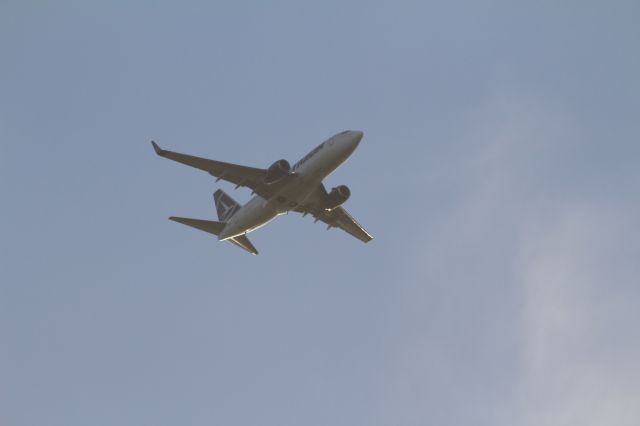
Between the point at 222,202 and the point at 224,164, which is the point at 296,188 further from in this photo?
the point at 222,202

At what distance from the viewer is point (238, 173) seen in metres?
45.9

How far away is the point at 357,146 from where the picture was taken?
42656 millimetres

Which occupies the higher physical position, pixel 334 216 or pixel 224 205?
pixel 334 216

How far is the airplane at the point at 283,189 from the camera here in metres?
43.1

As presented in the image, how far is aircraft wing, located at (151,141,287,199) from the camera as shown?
44.9 metres

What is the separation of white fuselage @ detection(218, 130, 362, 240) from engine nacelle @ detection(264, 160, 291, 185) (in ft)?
2.16

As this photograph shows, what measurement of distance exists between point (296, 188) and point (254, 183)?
10.3 ft

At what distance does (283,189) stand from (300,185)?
121 centimetres

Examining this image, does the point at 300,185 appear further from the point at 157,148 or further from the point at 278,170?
the point at 157,148

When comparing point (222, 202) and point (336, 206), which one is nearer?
point (336, 206)

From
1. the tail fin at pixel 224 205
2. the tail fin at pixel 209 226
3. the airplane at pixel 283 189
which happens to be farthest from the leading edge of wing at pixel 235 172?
the tail fin at pixel 224 205

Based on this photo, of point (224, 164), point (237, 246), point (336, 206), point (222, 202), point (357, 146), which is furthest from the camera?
point (222, 202)

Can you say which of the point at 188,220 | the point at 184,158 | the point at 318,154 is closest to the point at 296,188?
the point at 318,154

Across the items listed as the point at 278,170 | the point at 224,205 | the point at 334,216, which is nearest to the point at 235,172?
Result: the point at 278,170
